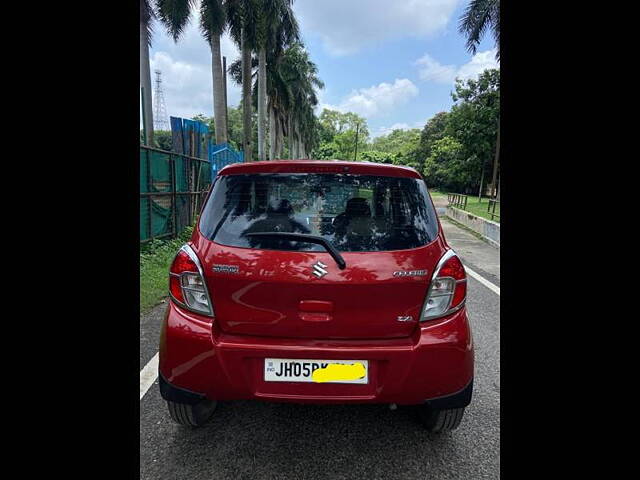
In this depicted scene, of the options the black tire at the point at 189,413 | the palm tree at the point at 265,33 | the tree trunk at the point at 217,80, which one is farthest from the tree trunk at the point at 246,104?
the black tire at the point at 189,413

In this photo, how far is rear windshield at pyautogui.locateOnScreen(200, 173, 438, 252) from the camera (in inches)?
75.9

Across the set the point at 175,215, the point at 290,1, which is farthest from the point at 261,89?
the point at 175,215

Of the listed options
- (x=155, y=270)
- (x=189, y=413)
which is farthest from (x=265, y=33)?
(x=189, y=413)

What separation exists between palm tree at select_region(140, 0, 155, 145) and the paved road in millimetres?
13599

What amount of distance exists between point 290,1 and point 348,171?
21.5 meters

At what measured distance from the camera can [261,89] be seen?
19734 mm

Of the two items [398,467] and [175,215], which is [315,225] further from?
[175,215]

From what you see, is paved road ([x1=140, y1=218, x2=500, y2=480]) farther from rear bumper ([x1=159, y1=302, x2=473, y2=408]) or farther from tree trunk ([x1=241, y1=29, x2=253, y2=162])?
tree trunk ([x1=241, y1=29, x2=253, y2=162])

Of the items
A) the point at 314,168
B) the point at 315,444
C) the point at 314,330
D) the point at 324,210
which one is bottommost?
the point at 315,444

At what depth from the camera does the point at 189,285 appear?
6.23ft

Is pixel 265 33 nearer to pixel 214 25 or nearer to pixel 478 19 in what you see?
pixel 214 25

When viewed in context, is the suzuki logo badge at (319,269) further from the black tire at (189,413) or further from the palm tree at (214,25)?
the palm tree at (214,25)

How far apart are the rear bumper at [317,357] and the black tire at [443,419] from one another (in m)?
0.27

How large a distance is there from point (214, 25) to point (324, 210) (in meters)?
15.7
